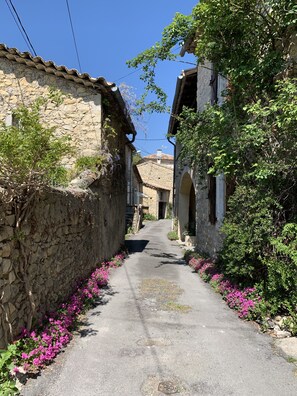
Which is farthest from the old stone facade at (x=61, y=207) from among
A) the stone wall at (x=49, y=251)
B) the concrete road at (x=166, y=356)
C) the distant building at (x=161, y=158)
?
the distant building at (x=161, y=158)

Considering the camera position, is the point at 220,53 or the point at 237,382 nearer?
the point at 237,382

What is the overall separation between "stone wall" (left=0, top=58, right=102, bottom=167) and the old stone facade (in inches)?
1.0

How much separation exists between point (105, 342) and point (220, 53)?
594cm

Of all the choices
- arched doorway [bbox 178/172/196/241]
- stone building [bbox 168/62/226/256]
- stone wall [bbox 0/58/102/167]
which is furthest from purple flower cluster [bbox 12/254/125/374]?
arched doorway [bbox 178/172/196/241]

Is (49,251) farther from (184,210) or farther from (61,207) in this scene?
(184,210)

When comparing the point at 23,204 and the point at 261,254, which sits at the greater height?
the point at 23,204

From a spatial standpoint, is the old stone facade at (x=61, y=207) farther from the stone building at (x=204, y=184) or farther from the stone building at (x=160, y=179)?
the stone building at (x=160, y=179)

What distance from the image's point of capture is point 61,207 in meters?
5.62

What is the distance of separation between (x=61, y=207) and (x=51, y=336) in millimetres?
2057

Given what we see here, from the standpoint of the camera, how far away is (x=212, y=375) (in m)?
3.84

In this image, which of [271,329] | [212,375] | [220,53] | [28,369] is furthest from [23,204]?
[220,53]

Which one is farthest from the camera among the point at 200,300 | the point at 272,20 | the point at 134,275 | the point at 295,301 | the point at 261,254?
the point at 134,275

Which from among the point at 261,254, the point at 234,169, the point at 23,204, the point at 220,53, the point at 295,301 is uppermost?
the point at 220,53

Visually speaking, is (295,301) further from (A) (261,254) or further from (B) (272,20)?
(B) (272,20)
